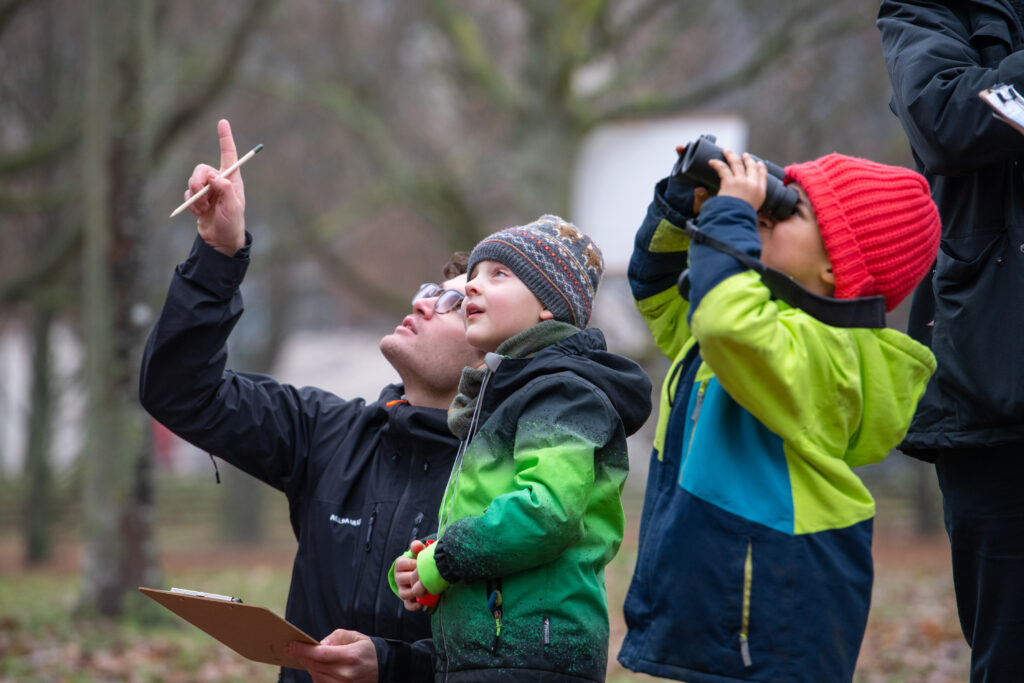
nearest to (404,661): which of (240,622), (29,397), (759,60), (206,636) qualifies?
(240,622)

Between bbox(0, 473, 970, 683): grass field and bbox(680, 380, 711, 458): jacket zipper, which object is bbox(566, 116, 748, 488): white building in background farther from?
bbox(680, 380, 711, 458): jacket zipper

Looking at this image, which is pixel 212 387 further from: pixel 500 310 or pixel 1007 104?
pixel 1007 104

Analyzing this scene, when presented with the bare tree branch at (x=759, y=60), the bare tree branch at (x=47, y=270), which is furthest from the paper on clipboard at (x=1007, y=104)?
the bare tree branch at (x=47, y=270)

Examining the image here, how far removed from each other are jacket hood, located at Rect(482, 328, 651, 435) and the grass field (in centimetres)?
402

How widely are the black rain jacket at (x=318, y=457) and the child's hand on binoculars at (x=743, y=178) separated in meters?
1.04

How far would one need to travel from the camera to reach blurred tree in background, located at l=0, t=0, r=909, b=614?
26.5ft

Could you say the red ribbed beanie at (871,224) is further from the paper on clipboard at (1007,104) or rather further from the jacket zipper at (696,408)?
the jacket zipper at (696,408)

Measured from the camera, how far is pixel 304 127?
1870 centimetres

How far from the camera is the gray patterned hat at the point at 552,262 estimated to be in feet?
9.07

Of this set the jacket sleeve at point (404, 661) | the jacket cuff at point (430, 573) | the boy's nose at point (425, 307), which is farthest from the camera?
the boy's nose at point (425, 307)

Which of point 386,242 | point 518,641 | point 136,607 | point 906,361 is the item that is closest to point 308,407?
point 518,641

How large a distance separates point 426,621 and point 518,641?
0.47 meters

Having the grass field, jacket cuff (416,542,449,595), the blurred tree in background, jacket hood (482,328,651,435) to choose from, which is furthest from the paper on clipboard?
the blurred tree in background

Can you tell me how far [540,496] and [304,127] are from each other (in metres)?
17.1
